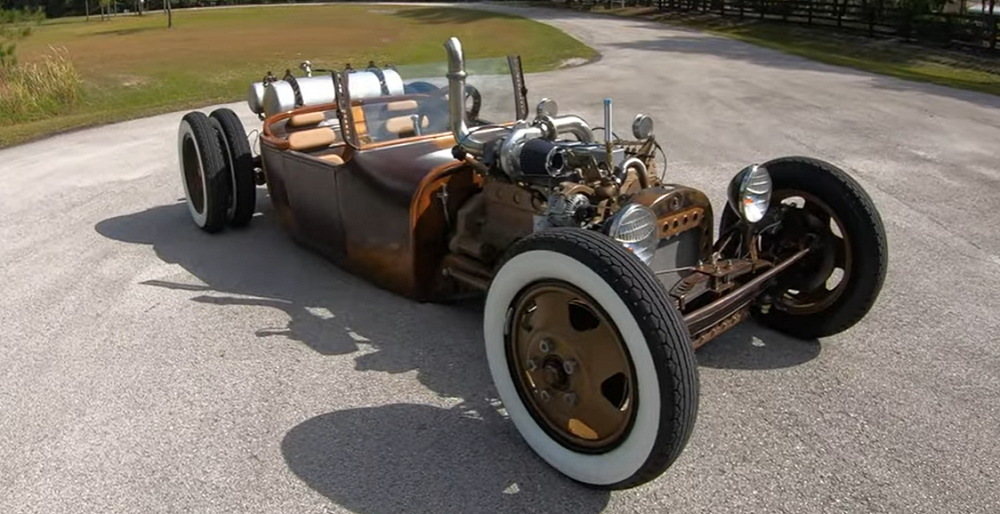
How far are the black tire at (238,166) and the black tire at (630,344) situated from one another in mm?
3654

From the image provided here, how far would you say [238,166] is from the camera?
6055 millimetres

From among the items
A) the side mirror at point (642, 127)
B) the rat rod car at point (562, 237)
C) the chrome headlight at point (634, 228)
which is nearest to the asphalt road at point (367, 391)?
the rat rod car at point (562, 237)

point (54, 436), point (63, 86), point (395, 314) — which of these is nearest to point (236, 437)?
point (54, 436)

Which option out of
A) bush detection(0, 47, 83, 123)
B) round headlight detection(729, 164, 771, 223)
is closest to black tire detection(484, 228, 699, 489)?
round headlight detection(729, 164, 771, 223)

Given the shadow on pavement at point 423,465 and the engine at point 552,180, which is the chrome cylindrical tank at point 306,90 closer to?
the engine at point 552,180

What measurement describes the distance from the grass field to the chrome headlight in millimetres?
10902

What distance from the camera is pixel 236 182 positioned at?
6.08 meters

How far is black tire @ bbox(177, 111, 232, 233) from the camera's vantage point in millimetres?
5945

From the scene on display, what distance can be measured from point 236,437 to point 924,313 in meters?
3.68

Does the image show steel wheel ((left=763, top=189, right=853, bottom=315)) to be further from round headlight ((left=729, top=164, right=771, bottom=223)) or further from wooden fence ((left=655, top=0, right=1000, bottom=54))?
wooden fence ((left=655, top=0, right=1000, bottom=54))

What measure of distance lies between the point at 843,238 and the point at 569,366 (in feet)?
5.65

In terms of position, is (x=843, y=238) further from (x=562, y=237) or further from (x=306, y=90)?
(x=306, y=90)

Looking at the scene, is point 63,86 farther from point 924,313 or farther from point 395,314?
point 924,313

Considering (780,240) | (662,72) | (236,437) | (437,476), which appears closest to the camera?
(437,476)
